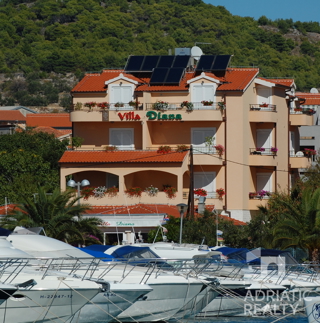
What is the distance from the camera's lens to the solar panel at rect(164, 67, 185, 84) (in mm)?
57000

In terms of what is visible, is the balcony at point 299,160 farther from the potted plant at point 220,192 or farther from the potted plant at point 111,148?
the potted plant at point 111,148

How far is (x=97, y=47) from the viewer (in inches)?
6924

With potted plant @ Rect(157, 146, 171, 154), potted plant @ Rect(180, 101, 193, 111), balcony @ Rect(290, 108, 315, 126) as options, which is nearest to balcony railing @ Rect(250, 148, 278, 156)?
potted plant @ Rect(180, 101, 193, 111)

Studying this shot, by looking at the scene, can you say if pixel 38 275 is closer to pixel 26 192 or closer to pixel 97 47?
pixel 26 192

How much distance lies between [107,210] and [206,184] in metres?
7.84

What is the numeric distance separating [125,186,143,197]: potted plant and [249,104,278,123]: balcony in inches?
340

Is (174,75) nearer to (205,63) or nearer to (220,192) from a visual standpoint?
(205,63)

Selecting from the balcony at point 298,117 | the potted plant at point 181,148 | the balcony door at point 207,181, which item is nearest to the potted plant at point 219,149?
the balcony door at point 207,181

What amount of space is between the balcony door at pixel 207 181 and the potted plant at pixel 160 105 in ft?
15.9

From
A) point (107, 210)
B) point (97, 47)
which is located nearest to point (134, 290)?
point (107, 210)

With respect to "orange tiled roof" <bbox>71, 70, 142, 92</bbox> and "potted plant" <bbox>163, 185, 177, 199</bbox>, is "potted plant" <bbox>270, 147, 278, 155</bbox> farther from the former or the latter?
"orange tiled roof" <bbox>71, 70, 142, 92</bbox>

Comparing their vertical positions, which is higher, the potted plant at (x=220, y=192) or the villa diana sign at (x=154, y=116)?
the villa diana sign at (x=154, y=116)

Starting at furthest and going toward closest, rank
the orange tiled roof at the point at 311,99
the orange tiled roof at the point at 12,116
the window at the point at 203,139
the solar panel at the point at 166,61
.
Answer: the orange tiled roof at the point at 12,116, the orange tiled roof at the point at 311,99, the solar panel at the point at 166,61, the window at the point at 203,139

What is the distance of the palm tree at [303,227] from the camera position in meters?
39.2
